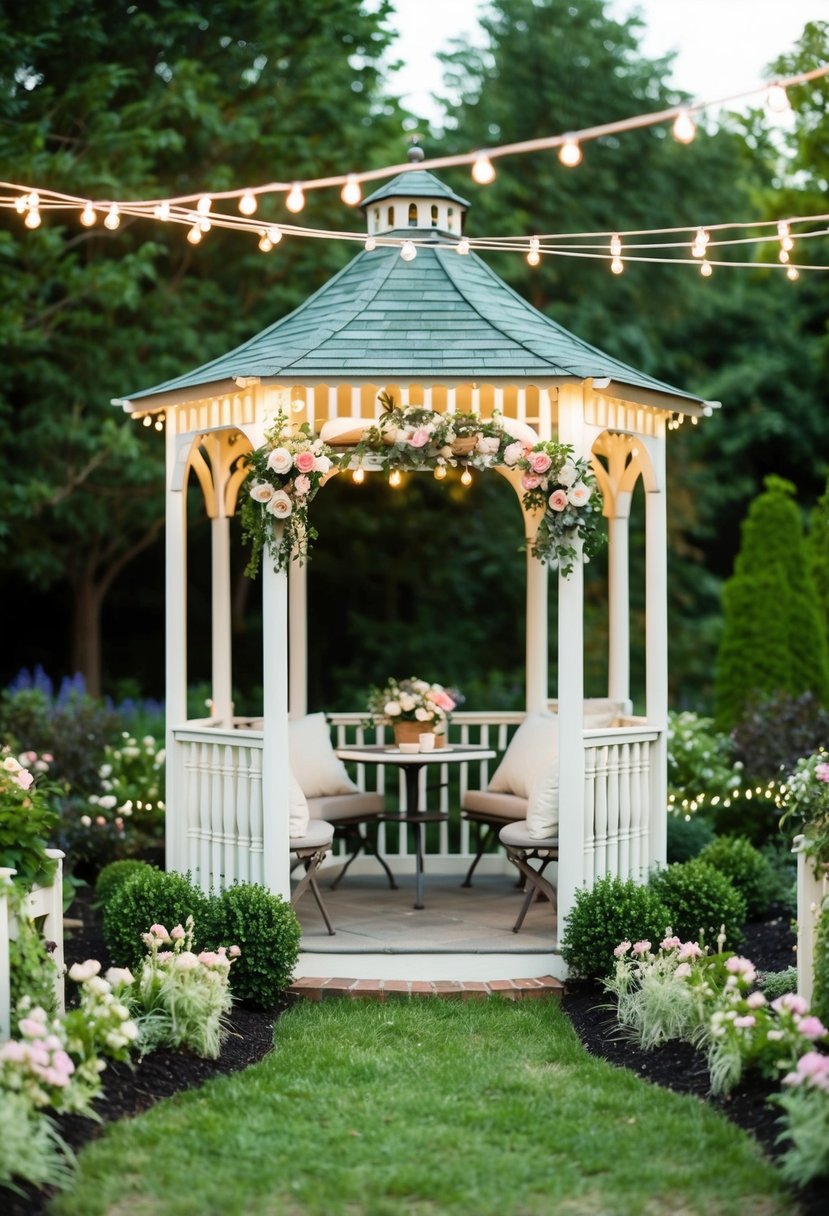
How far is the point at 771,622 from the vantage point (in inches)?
450

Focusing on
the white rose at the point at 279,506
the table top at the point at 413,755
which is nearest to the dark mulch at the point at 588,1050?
the table top at the point at 413,755

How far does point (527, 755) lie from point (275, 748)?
1984mm

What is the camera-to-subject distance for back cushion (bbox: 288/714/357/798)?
27.9 feet

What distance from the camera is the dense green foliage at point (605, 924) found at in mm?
6609

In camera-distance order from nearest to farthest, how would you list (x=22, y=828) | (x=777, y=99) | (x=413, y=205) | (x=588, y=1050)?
(x=777, y=99), (x=22, y=828), (x=588, y=1050), (x=413, y=205)

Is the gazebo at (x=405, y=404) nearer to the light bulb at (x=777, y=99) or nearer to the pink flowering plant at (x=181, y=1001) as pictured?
the pink flowering plant at (x=181, y=1001)

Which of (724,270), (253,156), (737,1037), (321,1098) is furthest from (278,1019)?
(724,270)

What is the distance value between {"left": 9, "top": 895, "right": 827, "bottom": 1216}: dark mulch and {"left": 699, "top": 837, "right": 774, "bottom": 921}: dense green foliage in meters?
1.07

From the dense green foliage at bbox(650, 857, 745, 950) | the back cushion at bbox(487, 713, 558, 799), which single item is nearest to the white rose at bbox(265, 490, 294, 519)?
the back cushion at bbox(487, 713, 558, 799)

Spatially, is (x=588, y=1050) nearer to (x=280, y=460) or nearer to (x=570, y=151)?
(x=280, y=460)

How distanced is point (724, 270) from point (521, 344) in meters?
12.8

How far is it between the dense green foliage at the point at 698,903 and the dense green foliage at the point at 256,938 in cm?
190

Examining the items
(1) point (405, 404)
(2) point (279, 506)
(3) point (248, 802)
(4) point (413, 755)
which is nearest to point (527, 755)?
(4) point (413, 755)

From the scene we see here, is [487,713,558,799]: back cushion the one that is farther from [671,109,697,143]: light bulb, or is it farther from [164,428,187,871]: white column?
[671,109,697,143]: light bulb
